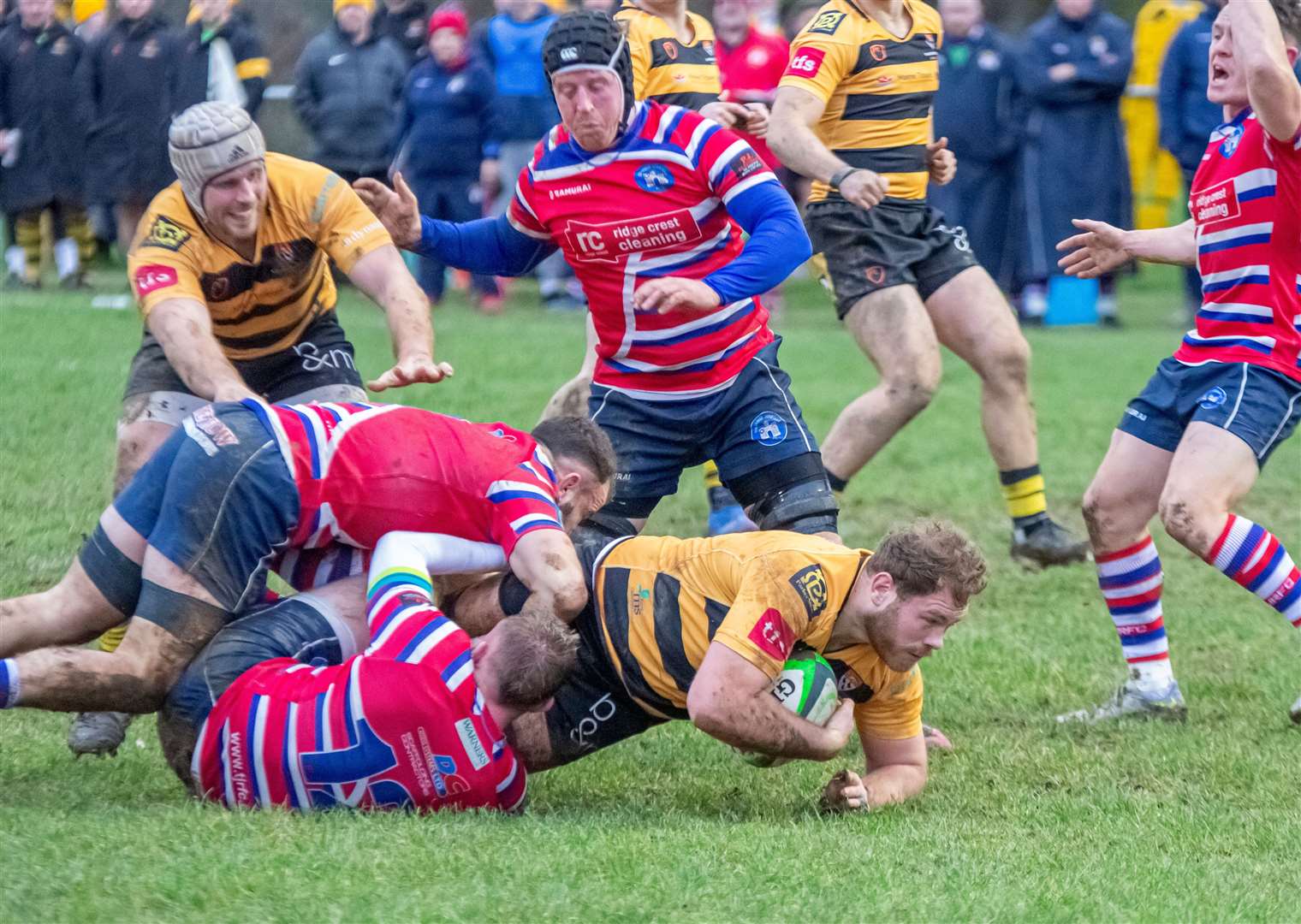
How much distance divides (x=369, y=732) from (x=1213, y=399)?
2731mm

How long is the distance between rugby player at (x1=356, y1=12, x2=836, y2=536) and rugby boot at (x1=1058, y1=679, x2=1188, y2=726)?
1.03 meters

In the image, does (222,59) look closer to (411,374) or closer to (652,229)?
(652,229)

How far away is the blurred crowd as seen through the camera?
46.6 ft

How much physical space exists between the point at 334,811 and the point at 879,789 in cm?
141

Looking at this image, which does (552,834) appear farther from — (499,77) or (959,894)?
(499,77)

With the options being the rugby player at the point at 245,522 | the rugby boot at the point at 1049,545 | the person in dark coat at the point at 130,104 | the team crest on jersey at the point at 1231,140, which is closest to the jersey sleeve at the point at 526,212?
the rugby player at the point at 245,522

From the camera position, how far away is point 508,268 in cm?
→ 595

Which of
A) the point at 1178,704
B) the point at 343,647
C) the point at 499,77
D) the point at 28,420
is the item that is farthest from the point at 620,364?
the point at 499,77

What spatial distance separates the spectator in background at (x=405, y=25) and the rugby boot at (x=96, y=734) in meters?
11.0

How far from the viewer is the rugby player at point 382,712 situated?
421 cm

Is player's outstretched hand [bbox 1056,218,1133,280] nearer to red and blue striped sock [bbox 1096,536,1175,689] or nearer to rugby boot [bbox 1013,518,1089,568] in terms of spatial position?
red and blue striped sock [bbox 1096,536,1175,689]

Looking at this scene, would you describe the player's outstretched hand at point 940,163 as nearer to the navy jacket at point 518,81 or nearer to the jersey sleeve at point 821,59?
the jersey sleeve at point 821,59

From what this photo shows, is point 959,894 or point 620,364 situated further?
point 620,364

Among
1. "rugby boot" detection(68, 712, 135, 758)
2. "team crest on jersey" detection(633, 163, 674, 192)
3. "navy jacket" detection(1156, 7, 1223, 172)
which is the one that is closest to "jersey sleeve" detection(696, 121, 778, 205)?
"team crest on jersey" detection(633, 163, 674, 192)
